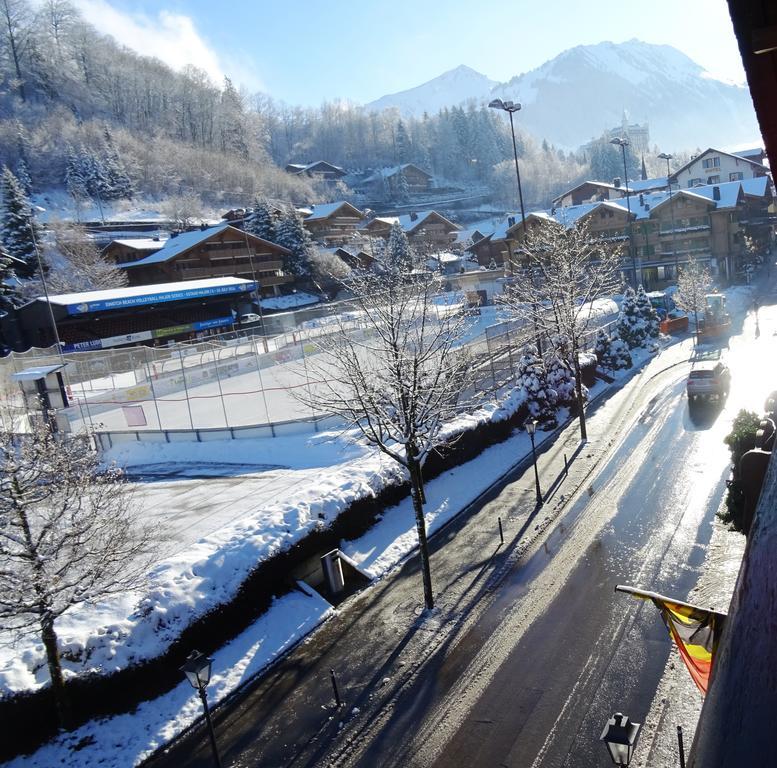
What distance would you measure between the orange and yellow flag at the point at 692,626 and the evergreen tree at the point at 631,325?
31025 millimetres

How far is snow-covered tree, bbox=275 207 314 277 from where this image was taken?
62.2m

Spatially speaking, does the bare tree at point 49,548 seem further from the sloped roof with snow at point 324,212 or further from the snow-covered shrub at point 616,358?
the sloped roof with snow at point 324,212

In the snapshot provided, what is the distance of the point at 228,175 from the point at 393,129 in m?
58.1

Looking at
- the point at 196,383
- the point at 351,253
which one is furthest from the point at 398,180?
the point at 196,383

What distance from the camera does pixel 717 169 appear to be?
7088 centimetres

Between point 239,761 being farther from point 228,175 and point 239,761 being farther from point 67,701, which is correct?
point 228,175

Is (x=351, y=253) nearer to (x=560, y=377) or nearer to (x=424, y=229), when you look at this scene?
(x=424, y=229)

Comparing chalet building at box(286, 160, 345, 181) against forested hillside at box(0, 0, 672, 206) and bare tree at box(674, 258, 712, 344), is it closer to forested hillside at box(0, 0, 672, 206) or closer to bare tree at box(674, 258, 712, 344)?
forested hillside at box(0, 0, 672, 206)

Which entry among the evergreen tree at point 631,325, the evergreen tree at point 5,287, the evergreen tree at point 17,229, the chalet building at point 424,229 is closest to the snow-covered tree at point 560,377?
the evergreen tree at point 631,325

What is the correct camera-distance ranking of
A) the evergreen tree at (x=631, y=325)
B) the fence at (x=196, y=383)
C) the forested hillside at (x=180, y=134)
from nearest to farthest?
the fence at (x=196, y=383), the evergreen tree at (x=631, y=325), the forested hillside at (x=180, y=134)

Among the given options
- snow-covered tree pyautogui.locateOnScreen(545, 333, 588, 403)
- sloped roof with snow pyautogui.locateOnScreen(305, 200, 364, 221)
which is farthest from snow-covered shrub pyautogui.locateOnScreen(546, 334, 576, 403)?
sloped roof with snow pyautogui.locateOnScreen(305, 200, 364, 221)

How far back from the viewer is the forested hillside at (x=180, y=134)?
9175 cm

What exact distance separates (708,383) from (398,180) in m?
108

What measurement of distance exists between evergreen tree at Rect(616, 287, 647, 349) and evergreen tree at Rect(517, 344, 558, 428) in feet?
41.1
